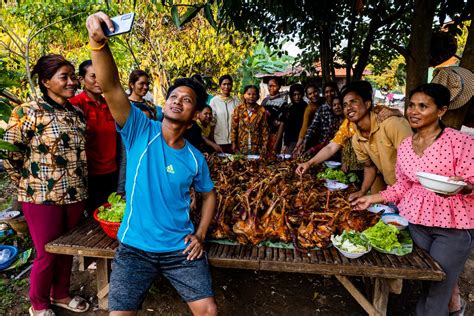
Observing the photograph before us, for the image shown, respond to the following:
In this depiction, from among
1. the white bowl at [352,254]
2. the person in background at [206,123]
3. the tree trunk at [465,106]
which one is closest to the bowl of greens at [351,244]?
the white bowl at [352,254]

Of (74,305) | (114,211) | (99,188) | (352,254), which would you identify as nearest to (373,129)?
(352,254)

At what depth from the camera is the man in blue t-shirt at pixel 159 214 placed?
1990mm

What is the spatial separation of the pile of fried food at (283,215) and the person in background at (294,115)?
11.2ft

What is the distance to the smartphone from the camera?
1.37m

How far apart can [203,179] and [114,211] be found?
924mm

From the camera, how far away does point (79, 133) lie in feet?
9.12

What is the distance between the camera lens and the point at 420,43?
3.42m

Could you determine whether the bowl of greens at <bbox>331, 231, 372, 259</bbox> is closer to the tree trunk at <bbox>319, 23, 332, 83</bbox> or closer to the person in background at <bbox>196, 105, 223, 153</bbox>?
the person in background at <bbox>196, 105, 223, 153</bbox>

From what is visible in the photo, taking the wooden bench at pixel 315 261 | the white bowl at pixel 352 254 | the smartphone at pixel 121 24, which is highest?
the smartphone at pixel 121 24

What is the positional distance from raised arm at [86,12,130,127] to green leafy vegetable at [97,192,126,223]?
95 cm

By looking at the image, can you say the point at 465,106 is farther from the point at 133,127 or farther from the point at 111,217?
the point at 111,217

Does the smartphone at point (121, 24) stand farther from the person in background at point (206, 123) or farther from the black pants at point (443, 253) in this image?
the person in background at point (206, 123)

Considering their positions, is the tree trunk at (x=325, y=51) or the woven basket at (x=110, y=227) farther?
the tree trunk at (x=325, y=51)

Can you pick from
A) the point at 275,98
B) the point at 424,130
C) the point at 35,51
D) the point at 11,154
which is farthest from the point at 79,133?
the point at 35,51
